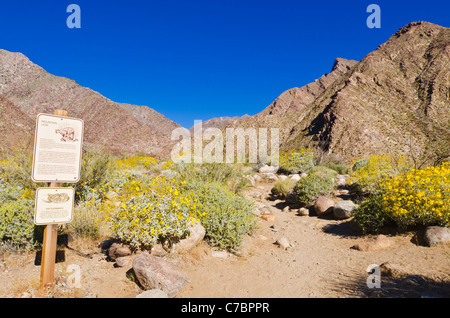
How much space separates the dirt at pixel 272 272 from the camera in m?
3.44

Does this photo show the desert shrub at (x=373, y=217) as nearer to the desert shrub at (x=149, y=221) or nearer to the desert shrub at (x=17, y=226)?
the desert shrub at (x=149, y=221)

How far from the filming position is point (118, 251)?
13.9ft

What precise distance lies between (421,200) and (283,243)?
112 inches

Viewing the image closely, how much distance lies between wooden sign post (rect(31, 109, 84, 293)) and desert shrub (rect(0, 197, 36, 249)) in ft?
5.07

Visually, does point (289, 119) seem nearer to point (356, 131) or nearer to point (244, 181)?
point (356, 131)

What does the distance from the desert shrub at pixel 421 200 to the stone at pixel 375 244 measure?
0.55 metres

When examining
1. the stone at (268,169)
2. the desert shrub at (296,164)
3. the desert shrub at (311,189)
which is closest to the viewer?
the desert shrub at (311,189)

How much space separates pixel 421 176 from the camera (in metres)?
5.52

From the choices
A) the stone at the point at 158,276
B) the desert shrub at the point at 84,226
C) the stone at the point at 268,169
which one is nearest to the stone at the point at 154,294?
the stone at the point at 158,276

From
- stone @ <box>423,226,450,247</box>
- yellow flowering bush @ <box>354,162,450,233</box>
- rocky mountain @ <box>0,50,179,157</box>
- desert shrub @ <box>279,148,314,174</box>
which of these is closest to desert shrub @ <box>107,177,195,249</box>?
yellow flowering bush @ <box>354,162,450,233</box>

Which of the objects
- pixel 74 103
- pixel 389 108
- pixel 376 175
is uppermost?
pixel 74 103

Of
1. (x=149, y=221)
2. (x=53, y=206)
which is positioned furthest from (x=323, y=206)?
(x=53, y=206)

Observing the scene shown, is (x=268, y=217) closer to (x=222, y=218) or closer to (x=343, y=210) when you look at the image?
(x=343, y=210)
